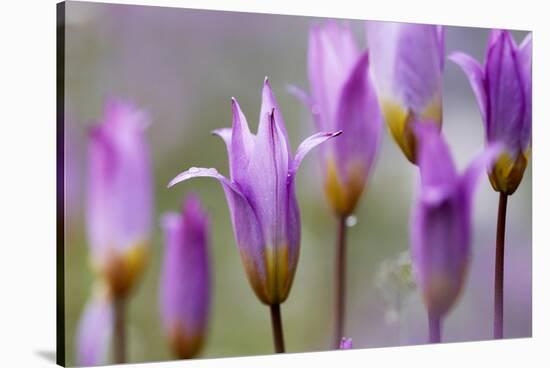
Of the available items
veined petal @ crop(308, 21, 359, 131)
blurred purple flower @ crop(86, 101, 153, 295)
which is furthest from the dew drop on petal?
blurred purple flower @ crop(86, 101, 153, 295)

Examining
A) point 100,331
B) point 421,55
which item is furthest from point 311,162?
point 100,331

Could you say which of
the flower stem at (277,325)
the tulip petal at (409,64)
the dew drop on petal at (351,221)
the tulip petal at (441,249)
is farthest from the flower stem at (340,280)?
the flower stem at (277,325)

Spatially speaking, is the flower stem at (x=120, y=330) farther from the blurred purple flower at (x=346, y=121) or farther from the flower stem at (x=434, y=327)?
the flower stem at (x=434, y=327)

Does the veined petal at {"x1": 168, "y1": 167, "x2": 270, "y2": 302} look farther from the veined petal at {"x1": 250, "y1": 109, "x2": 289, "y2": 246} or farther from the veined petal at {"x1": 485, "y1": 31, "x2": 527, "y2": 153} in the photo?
the veined petal at {"x1": 485, "y1": 31, "x2": 527, "y2": 153}

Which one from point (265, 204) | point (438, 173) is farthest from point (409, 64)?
point (265, 204)

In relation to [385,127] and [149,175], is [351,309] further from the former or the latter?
[149,175]

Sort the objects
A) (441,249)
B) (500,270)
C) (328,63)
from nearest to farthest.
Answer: (441,249), (328,63), (500,270)

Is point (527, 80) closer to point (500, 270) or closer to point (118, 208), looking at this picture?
point (500, 270)
